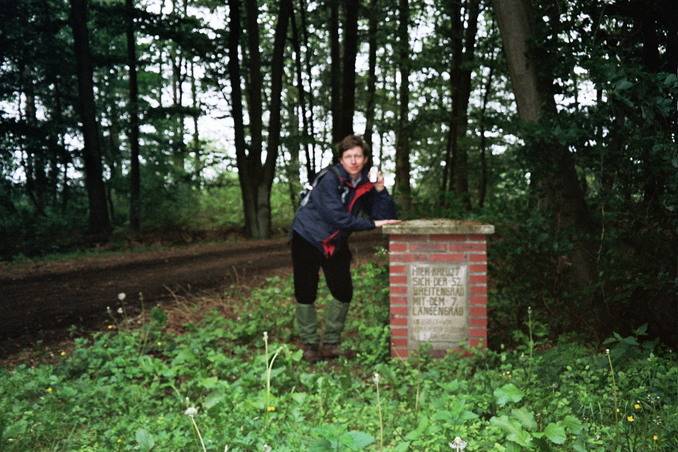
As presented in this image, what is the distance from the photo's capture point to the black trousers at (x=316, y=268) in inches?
182

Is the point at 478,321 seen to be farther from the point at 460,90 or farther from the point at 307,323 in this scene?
the point at 460,90

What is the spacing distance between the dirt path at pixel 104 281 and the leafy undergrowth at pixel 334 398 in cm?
79

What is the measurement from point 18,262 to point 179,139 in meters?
7.38

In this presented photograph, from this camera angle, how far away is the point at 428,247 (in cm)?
443

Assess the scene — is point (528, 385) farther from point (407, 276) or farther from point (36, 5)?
point (36, 5)

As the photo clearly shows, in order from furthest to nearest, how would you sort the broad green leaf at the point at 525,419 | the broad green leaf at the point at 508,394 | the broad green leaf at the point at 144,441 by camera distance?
the broad green leaf at the point at 508,394
the broad green leaf at the point at 525,419
the broad green leaf at the point at 144,441

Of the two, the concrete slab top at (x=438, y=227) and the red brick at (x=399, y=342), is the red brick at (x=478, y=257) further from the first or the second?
the red brick at (x=399, y=342)

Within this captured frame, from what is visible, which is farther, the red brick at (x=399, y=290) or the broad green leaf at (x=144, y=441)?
the red brick at (x=399, y=290)

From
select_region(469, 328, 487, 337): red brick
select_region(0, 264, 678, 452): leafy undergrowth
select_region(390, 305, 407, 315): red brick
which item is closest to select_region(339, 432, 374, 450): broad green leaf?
select_region(0, 264, 678, 452): leafy undergrowth

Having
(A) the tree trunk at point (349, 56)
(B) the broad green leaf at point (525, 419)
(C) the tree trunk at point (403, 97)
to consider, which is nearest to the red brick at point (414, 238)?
(B) the broad green leaf at point (525, 419)

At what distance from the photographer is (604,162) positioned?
3.88m

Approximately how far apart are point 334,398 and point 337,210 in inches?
64.1

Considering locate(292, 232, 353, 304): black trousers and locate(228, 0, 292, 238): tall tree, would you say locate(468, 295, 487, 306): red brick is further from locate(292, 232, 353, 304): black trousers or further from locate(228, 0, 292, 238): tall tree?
locate(228, 0, 292, 238): tall tree

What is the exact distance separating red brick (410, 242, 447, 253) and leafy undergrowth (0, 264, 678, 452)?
2.94 ft
